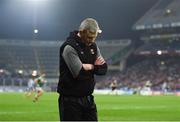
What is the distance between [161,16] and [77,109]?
2880 inches

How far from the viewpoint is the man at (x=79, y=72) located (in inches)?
269

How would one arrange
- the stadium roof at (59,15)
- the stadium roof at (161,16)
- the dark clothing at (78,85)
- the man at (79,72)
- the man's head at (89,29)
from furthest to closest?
the stadium roof at (59,15), the stadium roof at (161,16), the dark clothing at (78,85), the man at (79,72), the man's head at (89,29)

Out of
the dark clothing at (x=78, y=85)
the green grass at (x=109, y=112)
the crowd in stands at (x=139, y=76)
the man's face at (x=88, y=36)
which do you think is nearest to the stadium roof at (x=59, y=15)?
the crowd in stands at (x=139, y=76)

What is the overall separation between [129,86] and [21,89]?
51.7 ft

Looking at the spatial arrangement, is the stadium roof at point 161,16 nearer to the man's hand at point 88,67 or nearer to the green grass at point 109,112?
the green grass at point 109,112

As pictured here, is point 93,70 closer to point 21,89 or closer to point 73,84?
point 73,84

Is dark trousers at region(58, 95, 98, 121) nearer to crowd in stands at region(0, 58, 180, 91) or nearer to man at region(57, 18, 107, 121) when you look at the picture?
man at region(57, 18, 107, 121)

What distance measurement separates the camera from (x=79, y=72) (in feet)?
22.4

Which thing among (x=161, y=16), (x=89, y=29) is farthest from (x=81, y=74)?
(x=161, y=16)

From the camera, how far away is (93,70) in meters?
6.93

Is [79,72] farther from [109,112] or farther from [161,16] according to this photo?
[161,16]

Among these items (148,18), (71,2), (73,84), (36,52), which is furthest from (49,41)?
(73,84)

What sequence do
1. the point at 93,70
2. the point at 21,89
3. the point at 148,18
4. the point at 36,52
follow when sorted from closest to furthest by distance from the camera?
1. the point at 93,70
2. the point at 21,89
3. the point at 148,18
4. the point at 36,52

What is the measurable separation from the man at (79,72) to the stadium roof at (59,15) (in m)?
69.2
